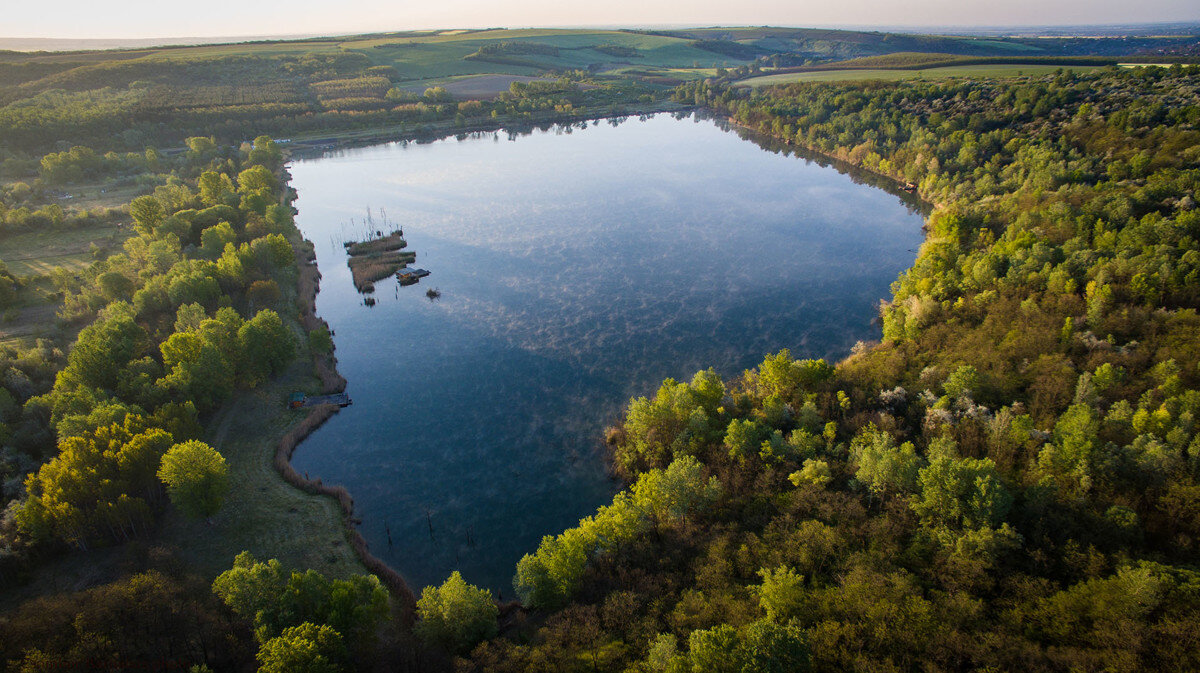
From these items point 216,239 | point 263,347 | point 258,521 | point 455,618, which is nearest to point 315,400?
point 263,347

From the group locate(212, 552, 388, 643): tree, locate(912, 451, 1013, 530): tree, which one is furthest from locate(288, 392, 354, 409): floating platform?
locate(912, 451, 1013, 530): tree

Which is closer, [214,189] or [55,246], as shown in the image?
[55,246]

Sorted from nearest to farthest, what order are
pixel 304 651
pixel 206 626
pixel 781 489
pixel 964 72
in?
pixel 304 651 < pixel 206 626 < pixel 781 489 < pixel 964 72

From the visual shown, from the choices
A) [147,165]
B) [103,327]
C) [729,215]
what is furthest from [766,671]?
[147,165]

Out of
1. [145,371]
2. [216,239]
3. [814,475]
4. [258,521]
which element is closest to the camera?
[814,475]

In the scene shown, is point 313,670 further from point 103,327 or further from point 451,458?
point 103,327

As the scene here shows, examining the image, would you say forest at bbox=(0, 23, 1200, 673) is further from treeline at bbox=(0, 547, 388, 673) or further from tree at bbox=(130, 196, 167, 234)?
tree at bbox=(130, 196, 167, 234)

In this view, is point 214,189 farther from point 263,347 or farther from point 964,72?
point 964,72
